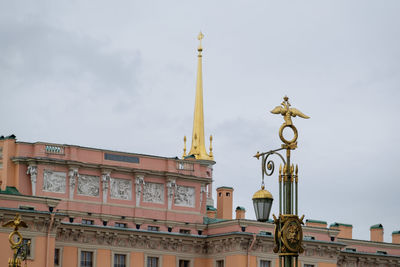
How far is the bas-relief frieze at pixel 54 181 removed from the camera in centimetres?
6372

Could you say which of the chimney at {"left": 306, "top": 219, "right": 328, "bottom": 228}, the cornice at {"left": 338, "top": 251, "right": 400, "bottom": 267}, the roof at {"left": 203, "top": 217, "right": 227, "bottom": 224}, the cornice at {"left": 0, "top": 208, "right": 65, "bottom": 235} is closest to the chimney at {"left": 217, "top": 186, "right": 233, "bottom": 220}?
the roof at {"left": 203, "top": 217, "right": 227, "bottom": 224}

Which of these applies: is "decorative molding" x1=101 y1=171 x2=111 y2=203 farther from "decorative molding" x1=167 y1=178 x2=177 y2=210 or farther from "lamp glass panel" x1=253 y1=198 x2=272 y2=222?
"lamp glass panel" x1=253 y1=198 x2=272 y2=222

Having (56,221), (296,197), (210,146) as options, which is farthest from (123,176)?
(296,197)

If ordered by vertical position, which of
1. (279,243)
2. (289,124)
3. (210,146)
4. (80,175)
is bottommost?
(279,243)

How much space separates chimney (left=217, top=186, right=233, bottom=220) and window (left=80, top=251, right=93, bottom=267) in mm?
13946

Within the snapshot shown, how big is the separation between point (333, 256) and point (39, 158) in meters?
24.4

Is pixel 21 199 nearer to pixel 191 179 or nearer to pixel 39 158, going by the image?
pixel 39 158

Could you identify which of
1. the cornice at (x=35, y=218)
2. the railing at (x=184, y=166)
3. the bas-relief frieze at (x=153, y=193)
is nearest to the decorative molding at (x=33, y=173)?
the cornice at (x=35, y=218)

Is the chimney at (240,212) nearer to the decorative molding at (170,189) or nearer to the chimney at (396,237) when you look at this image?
the decorative molding at (170,189)

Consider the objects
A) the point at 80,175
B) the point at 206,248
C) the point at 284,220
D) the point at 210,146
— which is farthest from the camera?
the point at 210,146

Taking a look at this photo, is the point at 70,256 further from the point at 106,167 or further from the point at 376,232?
the point at 376,232

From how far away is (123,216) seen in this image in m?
66.2

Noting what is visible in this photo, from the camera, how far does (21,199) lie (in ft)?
197

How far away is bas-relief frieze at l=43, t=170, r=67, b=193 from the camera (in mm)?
63719
